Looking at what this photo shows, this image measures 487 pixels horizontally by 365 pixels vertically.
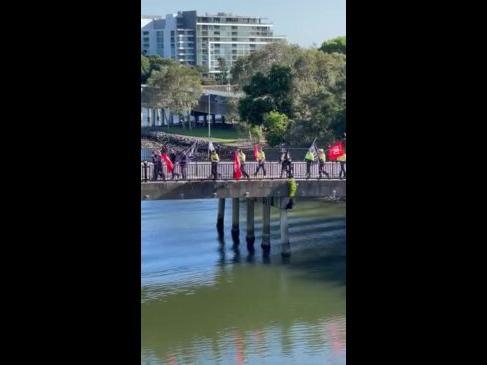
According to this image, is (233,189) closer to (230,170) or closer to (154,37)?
(230,170)

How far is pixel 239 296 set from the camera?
590 inches

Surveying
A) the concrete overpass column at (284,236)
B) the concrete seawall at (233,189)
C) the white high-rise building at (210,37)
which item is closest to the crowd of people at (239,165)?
the concrete seawall at (233,189)

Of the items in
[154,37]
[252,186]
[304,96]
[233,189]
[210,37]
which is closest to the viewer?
[233,189]

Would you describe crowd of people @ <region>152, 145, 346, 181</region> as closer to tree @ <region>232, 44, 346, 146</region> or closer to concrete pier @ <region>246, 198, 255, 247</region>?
concrete pier @ <region>246, 198, 255, 247</region>

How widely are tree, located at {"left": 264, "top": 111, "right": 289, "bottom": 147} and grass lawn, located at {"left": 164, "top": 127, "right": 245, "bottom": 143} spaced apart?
228cm

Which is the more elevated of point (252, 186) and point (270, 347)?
point (252, 186)

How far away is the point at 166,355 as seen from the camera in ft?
39.0

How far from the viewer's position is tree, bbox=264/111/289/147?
79.3 feet

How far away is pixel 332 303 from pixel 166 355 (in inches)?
133

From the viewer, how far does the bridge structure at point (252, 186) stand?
17.5m

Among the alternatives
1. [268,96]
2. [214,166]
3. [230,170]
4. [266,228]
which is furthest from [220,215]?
[268,96]

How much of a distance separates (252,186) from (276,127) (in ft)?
20.9
